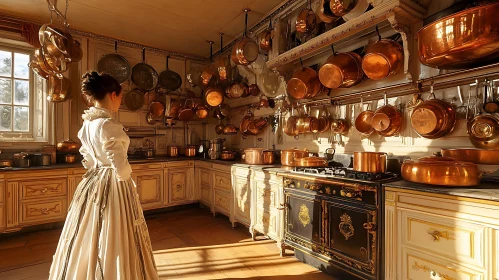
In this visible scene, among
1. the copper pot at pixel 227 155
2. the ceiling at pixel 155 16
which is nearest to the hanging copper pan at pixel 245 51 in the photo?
the ceiling at pixel 155 16

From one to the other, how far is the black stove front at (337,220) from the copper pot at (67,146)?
8.82 ft

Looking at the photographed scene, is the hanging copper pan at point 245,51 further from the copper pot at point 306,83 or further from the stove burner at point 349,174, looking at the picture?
the stove burner at point 349,174

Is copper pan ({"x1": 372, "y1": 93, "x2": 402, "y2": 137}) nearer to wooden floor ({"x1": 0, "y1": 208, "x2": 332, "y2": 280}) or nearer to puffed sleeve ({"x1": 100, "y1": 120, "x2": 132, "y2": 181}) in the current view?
wooden floor ({"x1": 0, "y1": 208, "x2": 332, "y2": 280})

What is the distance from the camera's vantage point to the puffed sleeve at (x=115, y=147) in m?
1.33

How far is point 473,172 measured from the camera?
133 centimetres

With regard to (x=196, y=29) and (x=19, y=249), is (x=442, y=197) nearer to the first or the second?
(x=196, y=29)

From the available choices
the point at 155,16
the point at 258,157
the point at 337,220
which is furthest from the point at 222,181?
the point at 155,16

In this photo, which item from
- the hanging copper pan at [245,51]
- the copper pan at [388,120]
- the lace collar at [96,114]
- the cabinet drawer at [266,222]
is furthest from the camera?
the hanging copper pan at [245,51]

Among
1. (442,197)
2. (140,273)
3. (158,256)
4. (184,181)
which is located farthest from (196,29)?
(442,197)

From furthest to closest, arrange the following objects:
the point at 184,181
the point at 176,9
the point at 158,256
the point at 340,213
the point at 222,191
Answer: the point at 184,181 < the point at 222,191 < the point at 176,9 < the point at 158,256 < the point at 340,213

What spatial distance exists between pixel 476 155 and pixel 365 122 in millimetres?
771

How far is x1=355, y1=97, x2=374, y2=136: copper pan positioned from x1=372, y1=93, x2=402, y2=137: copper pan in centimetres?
11

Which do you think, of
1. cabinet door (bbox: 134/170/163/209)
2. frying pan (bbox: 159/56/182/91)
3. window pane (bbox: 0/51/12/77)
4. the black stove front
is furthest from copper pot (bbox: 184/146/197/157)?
window pane (bbox: 0/51/12/77)

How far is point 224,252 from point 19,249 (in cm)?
199
